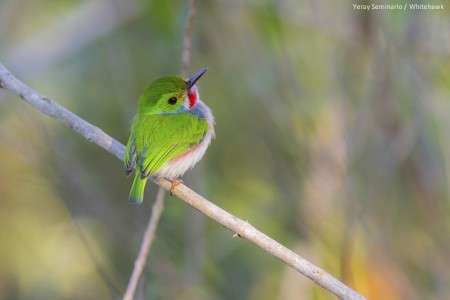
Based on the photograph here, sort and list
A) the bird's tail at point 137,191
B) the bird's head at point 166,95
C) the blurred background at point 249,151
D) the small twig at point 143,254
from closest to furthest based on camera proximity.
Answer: the small twig at point 143,254 → the bird's tail at point 137,191 → the bird's head at point 166,95 → the blurred background at point 249,151

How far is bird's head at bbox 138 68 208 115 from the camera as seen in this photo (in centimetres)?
412

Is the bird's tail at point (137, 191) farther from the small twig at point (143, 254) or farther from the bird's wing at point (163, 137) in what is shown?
the small twig at point (143, 254)

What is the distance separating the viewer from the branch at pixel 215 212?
2926mm

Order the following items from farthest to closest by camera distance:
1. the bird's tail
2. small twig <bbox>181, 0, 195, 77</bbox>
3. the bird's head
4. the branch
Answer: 1. the bird's head
2. small twig <bbox>181, 0, 195, 77</bbox>
3. the bird's tail
4. the branch

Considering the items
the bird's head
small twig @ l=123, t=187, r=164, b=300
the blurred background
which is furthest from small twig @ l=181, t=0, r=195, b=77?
the blurred background

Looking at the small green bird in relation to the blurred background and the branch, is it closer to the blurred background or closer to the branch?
the branch

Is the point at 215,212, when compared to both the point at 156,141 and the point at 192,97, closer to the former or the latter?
the point at 156,141

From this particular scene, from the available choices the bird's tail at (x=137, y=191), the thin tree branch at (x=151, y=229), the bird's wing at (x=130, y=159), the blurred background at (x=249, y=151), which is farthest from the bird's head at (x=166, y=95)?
the blurred background at (x=249, y=151)

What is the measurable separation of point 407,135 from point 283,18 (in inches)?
61.1

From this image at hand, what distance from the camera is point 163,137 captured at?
3.90m

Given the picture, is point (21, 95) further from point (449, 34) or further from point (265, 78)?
point (449, 34)

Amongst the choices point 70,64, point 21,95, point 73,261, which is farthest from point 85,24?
point 21,95

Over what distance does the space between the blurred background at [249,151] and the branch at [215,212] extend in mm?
1080

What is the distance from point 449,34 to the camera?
4.83 meters
